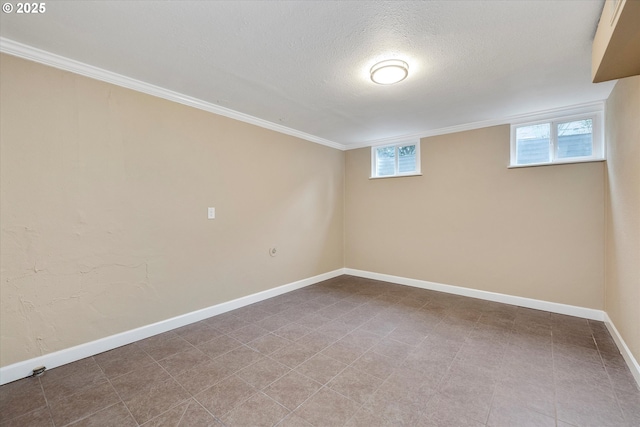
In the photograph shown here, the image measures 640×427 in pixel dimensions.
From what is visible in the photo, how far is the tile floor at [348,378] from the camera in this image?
164 centimetres

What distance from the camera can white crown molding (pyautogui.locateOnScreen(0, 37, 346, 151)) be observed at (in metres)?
1.96

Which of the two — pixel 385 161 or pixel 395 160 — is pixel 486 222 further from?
pixel 385 161

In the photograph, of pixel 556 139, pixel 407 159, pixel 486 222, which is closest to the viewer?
pixel 556 139

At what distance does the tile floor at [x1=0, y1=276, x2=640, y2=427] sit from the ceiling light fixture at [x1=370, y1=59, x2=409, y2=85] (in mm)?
2422

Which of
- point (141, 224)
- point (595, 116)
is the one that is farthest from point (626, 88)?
point (141, 224)

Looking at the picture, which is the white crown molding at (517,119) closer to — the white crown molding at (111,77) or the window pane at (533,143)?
the window pane at (533,143)

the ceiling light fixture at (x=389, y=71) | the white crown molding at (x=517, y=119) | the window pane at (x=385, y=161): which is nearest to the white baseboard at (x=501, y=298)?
Result: the window pane at (x=385, y=161)

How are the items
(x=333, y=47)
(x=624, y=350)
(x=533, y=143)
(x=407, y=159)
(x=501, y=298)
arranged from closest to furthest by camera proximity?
(x=333, y=47) < (x=624, y=350) < (x=533, y=143) < (x=501, y=298) < (x=407, y=159)

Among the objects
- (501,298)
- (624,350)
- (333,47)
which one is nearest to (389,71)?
(333,47)

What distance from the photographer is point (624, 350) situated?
2.22 metres

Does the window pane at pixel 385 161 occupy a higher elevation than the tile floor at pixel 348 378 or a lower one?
higher

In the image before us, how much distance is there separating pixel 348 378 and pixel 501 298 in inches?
107

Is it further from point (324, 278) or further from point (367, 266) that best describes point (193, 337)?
point (367, 266)

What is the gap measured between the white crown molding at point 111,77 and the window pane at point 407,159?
2169 millimetres
